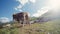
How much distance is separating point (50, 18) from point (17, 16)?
1.79 ft

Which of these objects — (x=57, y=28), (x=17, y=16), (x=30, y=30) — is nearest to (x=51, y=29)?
(x=57, y=28)

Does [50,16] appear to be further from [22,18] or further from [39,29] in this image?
[22,18]

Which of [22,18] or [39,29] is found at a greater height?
[22,18]

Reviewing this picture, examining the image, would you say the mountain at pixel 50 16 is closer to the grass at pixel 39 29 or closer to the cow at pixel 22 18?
the grass at pixel 39 29

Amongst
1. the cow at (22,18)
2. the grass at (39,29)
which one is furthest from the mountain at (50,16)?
the cow at (22,18)

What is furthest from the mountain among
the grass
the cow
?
the cow

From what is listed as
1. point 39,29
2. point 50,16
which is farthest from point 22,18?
point 50,16

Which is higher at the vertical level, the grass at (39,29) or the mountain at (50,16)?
the mountain at (50,16)

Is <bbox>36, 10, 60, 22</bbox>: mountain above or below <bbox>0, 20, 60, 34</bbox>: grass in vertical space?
above

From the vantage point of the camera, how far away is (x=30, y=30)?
239 centimetres

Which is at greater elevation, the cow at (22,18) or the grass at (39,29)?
the cow at (22,18)

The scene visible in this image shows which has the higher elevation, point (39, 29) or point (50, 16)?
point (50, 16)

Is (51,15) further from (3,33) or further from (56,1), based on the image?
(3,33)

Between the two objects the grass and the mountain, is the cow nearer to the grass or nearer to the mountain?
the grass
